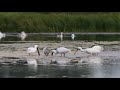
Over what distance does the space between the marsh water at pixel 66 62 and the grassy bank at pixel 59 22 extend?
0.29 meters

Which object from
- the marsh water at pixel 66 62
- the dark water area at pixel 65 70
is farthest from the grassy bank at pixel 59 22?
the dark water area at pixel 65 70

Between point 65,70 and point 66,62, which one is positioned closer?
point 65,70

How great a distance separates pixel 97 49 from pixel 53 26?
704 mm

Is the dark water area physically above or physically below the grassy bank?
below

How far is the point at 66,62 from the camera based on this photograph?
389cm

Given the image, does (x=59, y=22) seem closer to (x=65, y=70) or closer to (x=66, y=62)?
(x=66, y=62)

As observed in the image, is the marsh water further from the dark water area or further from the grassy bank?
the grassy bank

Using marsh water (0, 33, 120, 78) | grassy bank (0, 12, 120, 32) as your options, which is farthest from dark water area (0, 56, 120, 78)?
grassy bank (0, 12, 120, 32)

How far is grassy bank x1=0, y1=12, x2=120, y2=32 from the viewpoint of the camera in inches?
146

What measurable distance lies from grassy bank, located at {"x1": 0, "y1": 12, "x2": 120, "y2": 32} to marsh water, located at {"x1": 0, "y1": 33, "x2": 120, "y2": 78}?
11.3 inches

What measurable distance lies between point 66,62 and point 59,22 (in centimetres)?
46

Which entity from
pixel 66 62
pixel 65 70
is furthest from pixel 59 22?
pixel 65 70
